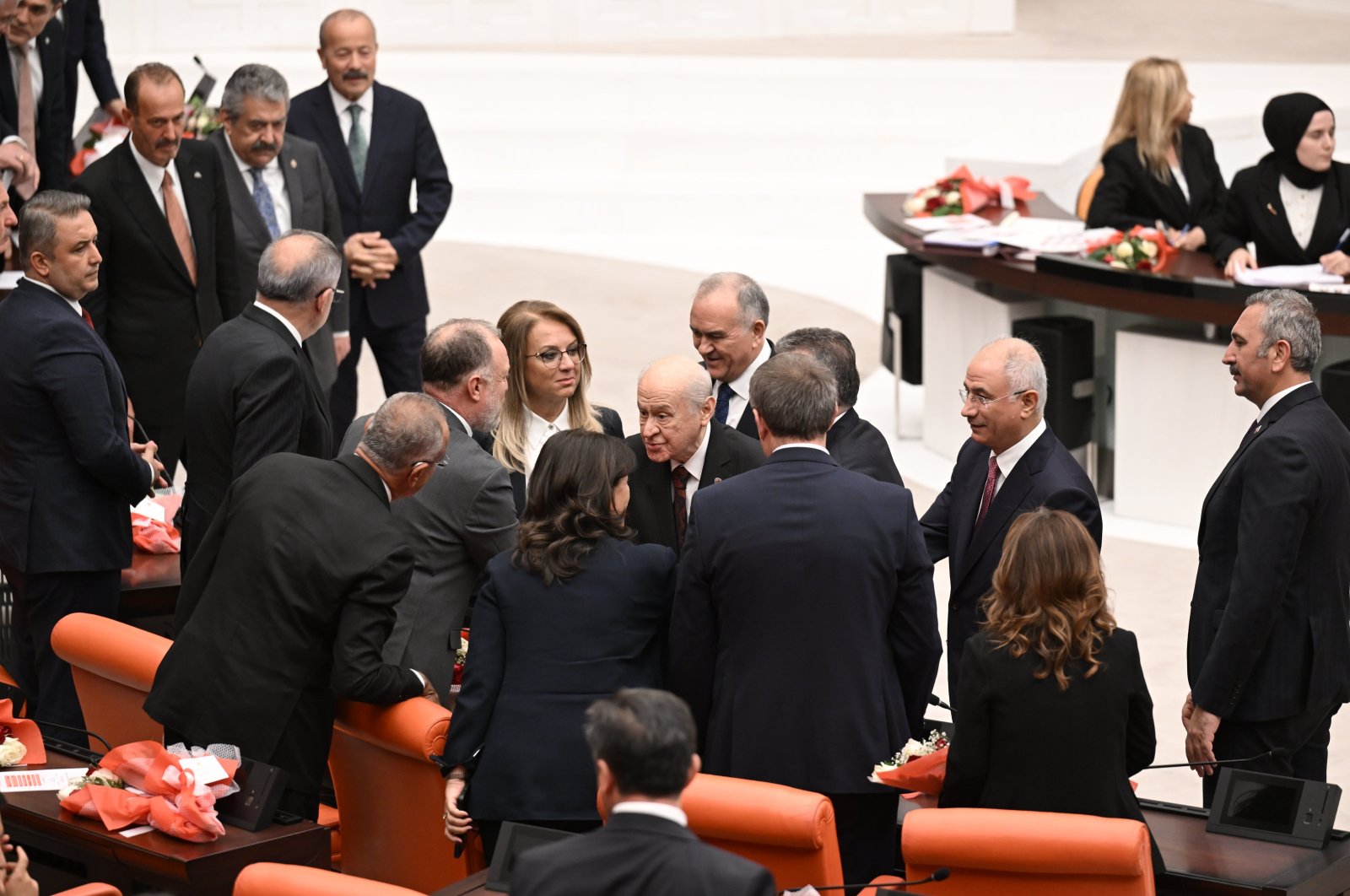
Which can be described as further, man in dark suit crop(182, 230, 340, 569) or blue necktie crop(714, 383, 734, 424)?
blue necktie crop(714, 383, 734, 424)

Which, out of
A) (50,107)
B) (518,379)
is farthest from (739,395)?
(50,107)

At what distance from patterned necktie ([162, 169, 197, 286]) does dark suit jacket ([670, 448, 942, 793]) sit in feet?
9.49

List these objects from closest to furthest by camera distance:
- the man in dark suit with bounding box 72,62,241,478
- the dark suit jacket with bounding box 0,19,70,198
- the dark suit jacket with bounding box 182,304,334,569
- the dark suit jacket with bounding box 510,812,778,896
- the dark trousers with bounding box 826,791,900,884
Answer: the dark suit jacket with bounding box 510,812,778,896 < the dark trousers with bounding box 826,791,900,884 < the dark suit jacket with bounding box 182,304,334,569 < the man in dark suit with bounding box 72,62,241,478 < the dark suit jacket with bounding box 0,19,70,198

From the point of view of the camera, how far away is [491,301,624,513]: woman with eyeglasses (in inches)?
179

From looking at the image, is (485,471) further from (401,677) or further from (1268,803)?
(1268,803)

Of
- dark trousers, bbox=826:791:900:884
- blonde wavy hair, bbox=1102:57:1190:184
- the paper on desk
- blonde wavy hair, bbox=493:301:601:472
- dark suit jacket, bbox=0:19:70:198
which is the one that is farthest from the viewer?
blonde wavy hair, bbox=1102:57:1190:184

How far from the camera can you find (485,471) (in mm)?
4070

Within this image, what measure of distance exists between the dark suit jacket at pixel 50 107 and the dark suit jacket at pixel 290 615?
379 centimetres

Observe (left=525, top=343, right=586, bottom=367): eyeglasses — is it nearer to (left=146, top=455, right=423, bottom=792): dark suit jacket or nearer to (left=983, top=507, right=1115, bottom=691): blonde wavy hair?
(left=146, top=455, right=423, bottom=792): dark suit jacket

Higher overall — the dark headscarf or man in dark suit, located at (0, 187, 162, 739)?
the dark headscarf

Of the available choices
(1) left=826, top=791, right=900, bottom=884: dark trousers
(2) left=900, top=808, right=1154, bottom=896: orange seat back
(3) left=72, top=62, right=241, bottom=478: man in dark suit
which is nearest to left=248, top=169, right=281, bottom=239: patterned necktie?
(3) left=72, top=62, right=241, bottom=478: man in dark suit

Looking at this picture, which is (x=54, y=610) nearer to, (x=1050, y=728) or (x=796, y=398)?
(x=796, y=398)

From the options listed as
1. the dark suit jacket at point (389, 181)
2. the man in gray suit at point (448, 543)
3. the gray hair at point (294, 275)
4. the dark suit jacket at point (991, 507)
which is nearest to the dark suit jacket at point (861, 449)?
the dark suit jacket at point (991, 507)

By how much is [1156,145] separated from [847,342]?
3.77 m
